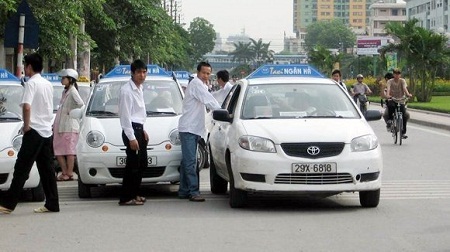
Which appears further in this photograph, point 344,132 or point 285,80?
point 285,80

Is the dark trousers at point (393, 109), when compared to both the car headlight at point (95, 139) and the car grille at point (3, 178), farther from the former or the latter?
the car grille at point (3, 178)

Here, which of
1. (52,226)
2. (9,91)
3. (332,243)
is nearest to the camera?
(332,243)

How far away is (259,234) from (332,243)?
87 centimetres

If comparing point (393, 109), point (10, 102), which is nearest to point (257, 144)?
point (10, 102)

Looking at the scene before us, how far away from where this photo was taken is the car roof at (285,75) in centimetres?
1370

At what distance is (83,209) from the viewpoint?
12.6 meters

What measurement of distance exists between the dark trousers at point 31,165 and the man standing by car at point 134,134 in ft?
3.39

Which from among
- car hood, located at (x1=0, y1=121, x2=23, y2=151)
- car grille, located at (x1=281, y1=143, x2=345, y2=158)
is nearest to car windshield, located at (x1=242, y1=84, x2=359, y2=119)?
car grille, located at (x1=281, y1=143, x2=345, y2=158)

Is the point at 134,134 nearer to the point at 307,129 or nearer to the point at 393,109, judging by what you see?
the point at 307,129

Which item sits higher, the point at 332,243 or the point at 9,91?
the point at 9,91

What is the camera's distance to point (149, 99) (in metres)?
15.2

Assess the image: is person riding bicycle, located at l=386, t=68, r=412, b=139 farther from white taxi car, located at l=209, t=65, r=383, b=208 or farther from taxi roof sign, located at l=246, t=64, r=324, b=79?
white taxi car, located at l=209, t=65, r=383, b=208

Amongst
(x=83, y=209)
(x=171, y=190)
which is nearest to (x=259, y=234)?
(x=83, y=209)

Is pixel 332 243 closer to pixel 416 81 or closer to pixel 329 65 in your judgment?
pixel 416 81
